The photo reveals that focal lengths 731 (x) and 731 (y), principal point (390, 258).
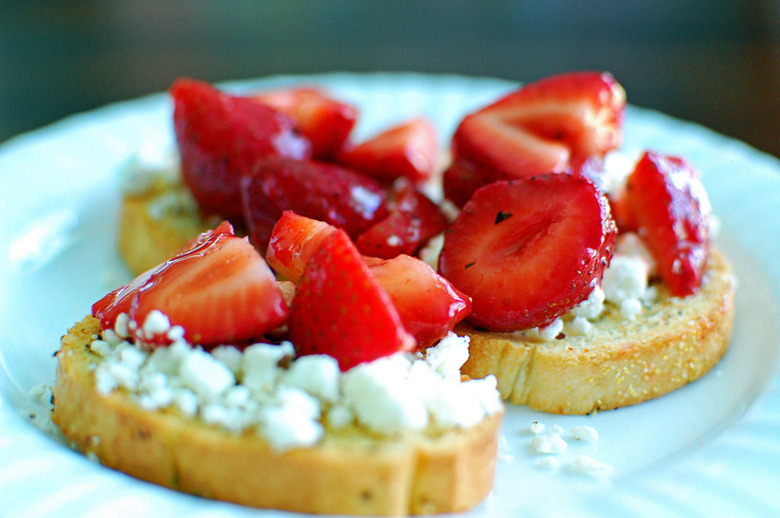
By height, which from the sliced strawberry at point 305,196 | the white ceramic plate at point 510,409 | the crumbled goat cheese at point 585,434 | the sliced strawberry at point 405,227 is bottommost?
the crumbled goat cheese at point 585,434

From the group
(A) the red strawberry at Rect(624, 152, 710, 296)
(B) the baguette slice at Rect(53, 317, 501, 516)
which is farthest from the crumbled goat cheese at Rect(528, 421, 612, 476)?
(A) the red strawberry at Rect(624, 152, 710, 296)

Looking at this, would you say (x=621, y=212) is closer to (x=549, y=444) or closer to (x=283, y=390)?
(x=549, y=444)

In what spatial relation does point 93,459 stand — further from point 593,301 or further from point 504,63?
point 504,63

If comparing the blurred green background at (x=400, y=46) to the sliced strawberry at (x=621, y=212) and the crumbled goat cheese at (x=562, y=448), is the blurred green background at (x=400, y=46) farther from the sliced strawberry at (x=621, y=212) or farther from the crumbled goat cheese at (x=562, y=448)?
the crumbled goat cheese at (x=562, y=448)

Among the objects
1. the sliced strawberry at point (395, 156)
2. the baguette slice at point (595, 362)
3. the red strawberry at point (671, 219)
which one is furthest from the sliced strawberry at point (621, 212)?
the sliced strawberry at point (395, 156)

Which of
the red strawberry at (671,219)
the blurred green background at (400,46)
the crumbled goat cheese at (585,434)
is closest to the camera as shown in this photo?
the crumbled goat cheese at (585,434)

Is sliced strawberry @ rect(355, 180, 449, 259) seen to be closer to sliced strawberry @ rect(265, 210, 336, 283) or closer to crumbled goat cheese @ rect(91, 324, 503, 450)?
sliced strawberry @ rect(265, 210, 336, 283)
